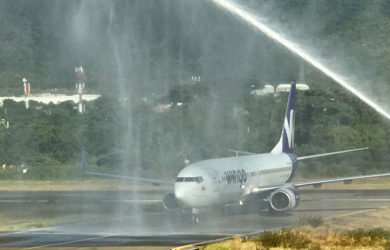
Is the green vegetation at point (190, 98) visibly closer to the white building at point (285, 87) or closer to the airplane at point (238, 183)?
the white building at point (285, 87)

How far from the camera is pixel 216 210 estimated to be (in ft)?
189

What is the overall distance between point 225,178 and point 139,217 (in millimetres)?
6733

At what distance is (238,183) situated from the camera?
2205 inches

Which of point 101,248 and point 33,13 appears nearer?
point 101,248

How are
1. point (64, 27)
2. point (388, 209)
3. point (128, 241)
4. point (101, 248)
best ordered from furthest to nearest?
point (64, 27)
point (388, 209)
point (128, 241)
point (101, 248)

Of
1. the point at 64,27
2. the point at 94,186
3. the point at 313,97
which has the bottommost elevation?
the point at 94,186

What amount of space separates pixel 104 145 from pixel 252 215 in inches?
1559

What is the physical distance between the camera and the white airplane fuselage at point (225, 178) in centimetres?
5188

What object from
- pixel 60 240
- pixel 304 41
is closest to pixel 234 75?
pixel 304 41

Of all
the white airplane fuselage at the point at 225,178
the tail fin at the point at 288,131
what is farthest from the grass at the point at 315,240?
the tail fin at the point at 288,131

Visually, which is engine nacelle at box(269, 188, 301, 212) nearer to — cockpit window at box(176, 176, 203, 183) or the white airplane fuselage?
the white airplane fuselage

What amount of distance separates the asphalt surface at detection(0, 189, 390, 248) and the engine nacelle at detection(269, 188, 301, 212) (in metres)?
0.70

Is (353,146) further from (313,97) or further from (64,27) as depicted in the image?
(64,27)

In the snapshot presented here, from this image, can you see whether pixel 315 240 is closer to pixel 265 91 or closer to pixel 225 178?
pixel 225 178
